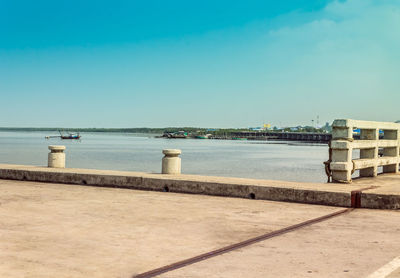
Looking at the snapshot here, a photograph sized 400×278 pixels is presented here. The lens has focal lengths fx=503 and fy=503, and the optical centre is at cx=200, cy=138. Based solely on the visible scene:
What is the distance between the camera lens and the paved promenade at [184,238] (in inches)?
211

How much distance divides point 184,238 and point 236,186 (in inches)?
184

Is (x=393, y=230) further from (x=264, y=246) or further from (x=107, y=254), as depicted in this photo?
(x=107, y=254)

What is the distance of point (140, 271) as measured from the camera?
5.24 meters

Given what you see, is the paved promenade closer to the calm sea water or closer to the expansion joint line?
the expansion joint line

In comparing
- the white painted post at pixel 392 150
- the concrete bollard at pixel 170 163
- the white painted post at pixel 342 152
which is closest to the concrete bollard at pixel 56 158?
the concrete bollard at pixel 170 163

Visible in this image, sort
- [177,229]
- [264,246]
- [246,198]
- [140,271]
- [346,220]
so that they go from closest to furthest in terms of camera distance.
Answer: [140,271]
[264,246]
[177,229]
[346,220]
[246,198]

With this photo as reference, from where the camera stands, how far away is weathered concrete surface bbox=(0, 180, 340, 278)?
5.54 metres

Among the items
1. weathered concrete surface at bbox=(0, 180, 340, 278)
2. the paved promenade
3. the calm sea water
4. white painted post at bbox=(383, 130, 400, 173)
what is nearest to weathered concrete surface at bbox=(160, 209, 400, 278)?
the paved promenade

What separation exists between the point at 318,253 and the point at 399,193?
4464 mm

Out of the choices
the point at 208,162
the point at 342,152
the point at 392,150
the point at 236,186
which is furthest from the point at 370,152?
the point at 208,162

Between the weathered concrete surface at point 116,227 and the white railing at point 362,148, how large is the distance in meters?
2.49

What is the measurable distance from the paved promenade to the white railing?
7.97ft

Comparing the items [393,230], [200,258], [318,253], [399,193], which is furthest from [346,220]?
[200,258]

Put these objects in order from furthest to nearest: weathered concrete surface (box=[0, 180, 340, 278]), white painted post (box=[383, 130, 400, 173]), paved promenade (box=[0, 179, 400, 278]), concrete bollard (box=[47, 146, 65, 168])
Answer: white painted post (box=[383, 130, 400, 173])
concrete bollard (box=[47, 146, 65, 168])
weathered concrete surface (box=[0, 180, 340, 278])
paved promenade (box=[0, 179, 400, 278])
